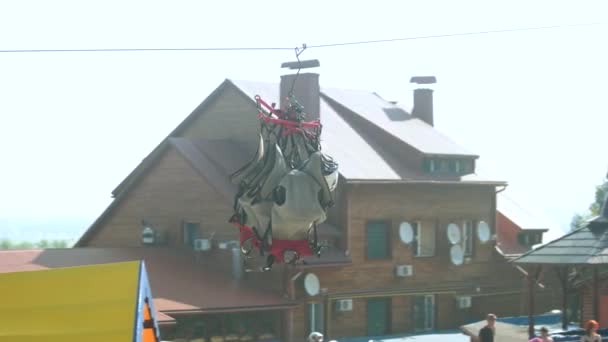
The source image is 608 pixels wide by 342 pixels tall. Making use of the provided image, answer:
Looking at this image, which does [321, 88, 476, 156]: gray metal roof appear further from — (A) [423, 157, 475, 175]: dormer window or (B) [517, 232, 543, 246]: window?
(B) [517, 232, 543, 246]: window

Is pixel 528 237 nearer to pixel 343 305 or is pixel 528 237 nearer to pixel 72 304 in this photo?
pixel 343 305

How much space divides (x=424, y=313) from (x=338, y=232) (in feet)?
16.1

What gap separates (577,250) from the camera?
31141 millimetres

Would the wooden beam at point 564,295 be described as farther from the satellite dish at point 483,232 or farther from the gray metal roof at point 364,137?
the satellite dish at point 483,232

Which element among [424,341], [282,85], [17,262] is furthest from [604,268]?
[17,262]

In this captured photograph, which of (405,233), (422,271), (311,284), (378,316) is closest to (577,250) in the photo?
(311,284)

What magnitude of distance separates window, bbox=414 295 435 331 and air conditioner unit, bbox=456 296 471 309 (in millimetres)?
1018

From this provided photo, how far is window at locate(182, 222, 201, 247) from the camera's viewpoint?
41.2 m

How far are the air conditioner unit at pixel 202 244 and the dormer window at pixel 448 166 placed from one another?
8201 millimetres

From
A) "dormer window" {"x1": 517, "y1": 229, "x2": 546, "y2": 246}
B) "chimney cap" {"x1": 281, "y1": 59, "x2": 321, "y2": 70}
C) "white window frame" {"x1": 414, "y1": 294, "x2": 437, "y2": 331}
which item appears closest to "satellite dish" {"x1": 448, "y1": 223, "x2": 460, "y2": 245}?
"white window frame" {"x1": 414, "y1": 294, "x2": 437, "y2": 331}

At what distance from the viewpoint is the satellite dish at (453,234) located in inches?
1699

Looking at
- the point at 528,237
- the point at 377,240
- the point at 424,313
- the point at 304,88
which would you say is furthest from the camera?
the point at 528,237

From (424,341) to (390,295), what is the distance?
282 centimetres

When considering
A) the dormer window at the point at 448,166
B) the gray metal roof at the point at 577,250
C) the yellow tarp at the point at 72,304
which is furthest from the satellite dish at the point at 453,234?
the yellow tarp at the point at 72,304
